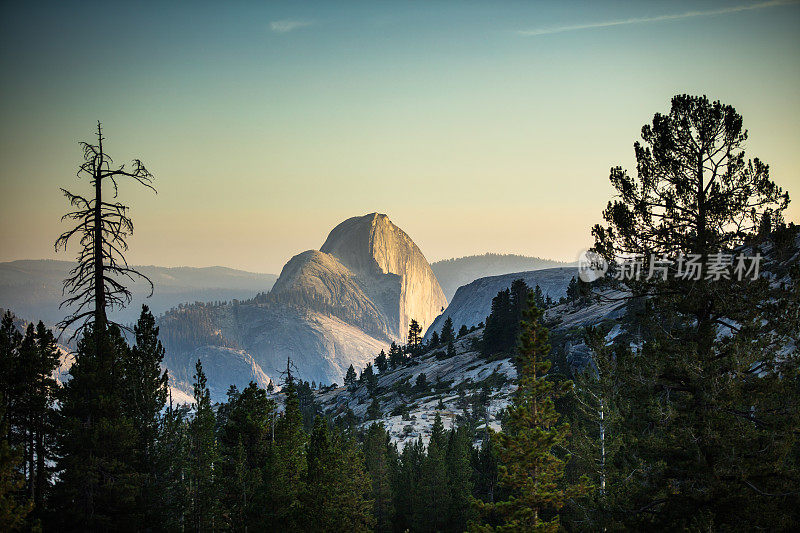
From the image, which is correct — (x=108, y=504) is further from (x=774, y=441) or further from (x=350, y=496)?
(x=774, y=441)

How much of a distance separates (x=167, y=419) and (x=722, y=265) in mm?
28165

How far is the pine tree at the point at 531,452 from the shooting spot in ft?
56.5

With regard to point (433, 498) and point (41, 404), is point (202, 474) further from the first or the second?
point (433, 498)

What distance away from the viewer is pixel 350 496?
28250 mm

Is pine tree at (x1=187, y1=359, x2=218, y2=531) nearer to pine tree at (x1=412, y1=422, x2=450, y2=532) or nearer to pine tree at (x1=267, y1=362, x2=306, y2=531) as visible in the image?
pine tree at (x1=267, y1=362, x2=306, y2=531)

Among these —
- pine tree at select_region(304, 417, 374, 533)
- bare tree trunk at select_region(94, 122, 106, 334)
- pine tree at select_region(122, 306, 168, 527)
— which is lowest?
pine tree at select_region(304, 417, 374, 533)

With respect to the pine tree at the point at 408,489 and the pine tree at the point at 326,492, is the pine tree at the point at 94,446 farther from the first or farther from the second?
the pine tree at the point at 408,489

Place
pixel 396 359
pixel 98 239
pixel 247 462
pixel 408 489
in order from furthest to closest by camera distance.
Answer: pixel 396 359
pixel 408 489
pixel 247 462
pixel 98 239

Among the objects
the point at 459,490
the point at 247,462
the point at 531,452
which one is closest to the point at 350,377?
the point at 459,490

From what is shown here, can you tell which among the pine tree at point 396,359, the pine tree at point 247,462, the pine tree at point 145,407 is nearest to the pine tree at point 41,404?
the pine tree at point 145,407

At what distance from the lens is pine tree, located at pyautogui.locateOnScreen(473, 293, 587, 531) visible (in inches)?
678

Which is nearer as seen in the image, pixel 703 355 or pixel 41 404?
pixel 703 355

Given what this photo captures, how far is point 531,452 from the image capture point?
17.2 metres

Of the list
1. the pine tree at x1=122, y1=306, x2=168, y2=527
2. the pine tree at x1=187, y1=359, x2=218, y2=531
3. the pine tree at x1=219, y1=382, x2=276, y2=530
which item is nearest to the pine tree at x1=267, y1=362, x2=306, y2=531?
the pine tree at x1=219, y1=382, x2=276, y2=530
